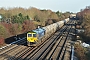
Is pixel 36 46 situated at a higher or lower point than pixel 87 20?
lower

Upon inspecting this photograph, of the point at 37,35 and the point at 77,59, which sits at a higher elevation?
the point at 37,35

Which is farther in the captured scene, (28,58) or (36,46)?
(36,46)

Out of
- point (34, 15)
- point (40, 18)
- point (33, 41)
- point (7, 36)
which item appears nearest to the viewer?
point (33, 41)

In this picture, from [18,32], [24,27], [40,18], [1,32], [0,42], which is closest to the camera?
[0,42]

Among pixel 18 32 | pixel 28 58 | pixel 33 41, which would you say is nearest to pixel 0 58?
pixel 28 58

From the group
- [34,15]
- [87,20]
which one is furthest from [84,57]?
[34,15]

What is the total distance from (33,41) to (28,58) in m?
6.12

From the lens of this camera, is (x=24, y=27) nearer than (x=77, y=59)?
No

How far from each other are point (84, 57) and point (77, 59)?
→ 0.86 metres

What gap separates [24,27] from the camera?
5025cm

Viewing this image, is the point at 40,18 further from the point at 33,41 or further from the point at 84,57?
the point at 84,57

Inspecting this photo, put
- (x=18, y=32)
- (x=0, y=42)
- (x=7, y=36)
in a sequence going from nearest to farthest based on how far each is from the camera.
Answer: (x=0, y=42) < (x=7, y=36) < (x=18, y=32)

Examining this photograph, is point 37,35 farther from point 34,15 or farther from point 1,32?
point 34,15

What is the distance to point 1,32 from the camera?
35.0 meters
